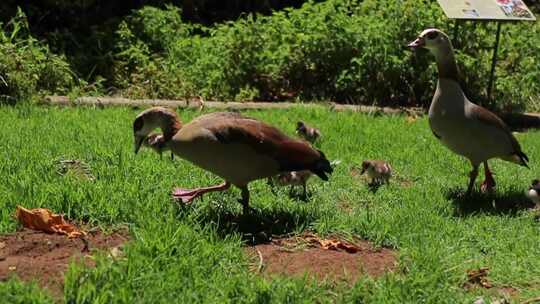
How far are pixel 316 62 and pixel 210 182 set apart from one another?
5.19 m

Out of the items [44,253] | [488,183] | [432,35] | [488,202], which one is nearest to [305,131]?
[432,35]

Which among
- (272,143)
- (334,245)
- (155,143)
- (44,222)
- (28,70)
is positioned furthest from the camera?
(28,70)

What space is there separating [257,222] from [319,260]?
2.41 ft

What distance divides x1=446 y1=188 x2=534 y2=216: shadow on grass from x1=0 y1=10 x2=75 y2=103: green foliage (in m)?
5.14

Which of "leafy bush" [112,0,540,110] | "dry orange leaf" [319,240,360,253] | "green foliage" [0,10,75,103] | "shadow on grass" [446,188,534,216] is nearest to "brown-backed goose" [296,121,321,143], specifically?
"shadow on grass" [446,188,534,216]

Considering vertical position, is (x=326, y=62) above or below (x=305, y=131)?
below

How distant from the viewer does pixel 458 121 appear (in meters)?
6.64

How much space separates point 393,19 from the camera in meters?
11.3

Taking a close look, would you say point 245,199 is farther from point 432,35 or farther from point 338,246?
point 432,35

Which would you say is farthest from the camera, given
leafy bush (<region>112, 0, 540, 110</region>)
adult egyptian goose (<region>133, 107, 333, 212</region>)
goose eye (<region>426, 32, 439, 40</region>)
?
leafy bush (<region>112, 0, 540, 110</region>)

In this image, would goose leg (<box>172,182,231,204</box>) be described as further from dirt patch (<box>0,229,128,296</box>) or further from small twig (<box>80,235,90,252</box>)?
small twig (<box>80,235,90,252</box>)

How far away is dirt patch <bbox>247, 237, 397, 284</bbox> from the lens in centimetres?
473

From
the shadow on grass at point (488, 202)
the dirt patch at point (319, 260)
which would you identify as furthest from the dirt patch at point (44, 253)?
the shadow on grass at point (488, 202)

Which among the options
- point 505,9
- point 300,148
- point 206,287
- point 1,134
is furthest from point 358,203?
point 505,9
